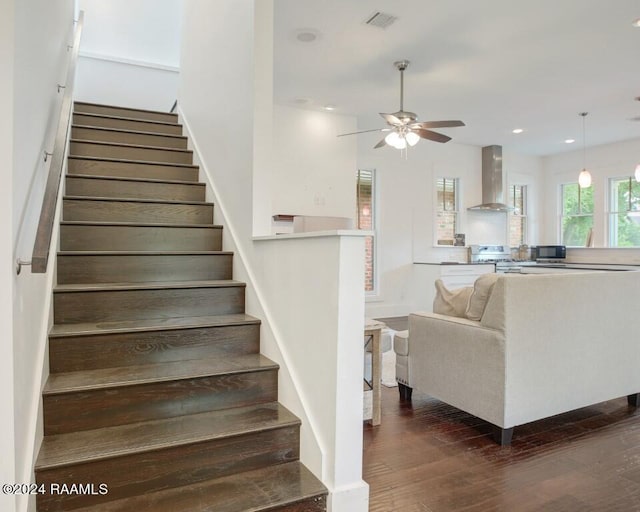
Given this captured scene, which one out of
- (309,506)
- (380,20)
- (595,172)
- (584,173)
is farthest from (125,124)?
(595,172)

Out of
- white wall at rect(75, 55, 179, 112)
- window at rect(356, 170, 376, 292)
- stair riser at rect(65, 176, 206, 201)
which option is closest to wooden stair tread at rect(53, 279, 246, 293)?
stair riser at rect(65, 176, 206, 201)

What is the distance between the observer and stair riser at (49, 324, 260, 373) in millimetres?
2041

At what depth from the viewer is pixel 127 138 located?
3.91 m

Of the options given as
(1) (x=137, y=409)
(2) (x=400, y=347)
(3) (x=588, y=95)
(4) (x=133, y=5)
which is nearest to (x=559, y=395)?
(2) (x=400, y=347)

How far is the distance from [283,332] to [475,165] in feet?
22.9

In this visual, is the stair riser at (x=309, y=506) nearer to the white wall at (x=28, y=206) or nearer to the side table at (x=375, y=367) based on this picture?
the white wall at (x=28, y=206)

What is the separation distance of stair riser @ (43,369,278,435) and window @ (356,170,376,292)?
195 inches

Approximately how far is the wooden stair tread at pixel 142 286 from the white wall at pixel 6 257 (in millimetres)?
1025

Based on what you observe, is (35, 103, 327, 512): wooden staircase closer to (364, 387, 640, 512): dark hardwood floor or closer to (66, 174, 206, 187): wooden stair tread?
(66, 174, 206, 187): wooden stair tread

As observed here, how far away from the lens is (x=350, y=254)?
1764 mm

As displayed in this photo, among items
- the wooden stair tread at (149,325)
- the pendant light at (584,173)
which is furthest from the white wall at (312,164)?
the wooden stair tread at (149,325)

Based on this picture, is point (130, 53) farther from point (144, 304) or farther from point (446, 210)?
point (446, 210)

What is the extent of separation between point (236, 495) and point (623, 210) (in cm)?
845

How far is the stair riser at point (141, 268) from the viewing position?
253cm
